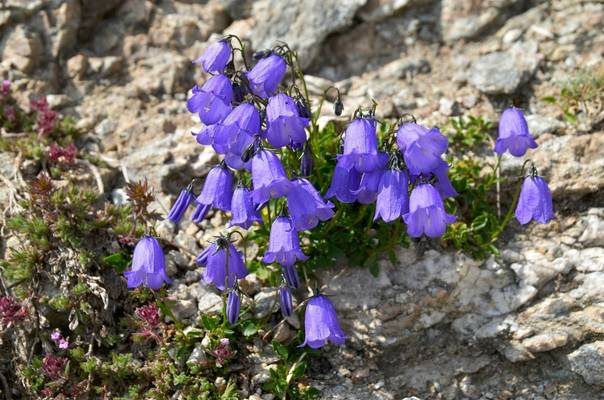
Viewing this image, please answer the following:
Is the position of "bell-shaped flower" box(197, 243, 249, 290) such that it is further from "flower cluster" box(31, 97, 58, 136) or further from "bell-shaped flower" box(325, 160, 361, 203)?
"flower cluster" box(31, 97, 58, 136)

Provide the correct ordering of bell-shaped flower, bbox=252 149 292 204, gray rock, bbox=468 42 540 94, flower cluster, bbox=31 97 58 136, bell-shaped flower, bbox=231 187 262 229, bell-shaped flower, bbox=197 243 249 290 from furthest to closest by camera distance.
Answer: gray rock, bbox=468 42 540 94 < flower cluster, bbox=31 97 58 136 < bell-shaped flower, bbox=197 243 249 290 < bell-shaped flower, bbox=231 187 262 229 < bell-shaped flower, bbox=252 149 292 204

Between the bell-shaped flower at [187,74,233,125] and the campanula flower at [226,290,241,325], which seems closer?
the bell-shaped flower at [187,74,233,125]

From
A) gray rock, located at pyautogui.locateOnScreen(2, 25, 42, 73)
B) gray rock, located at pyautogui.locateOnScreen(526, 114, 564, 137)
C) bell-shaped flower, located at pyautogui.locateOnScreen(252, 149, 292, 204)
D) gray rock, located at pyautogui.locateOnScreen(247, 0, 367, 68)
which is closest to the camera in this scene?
bell-shaped flower, located at pyautogui.locateOnScreen(252, 149, 292, 204)

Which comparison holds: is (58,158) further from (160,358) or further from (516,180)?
(516,180)

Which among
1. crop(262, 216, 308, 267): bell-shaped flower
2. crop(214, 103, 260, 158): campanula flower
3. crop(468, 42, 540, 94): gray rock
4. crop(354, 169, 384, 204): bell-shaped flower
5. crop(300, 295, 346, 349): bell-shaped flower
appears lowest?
crop(300, 295, 346, 349): bell-shaped flower

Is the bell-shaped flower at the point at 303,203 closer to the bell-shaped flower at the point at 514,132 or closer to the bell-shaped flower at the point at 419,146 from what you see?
the bell-shaped flower at the point at 419,146

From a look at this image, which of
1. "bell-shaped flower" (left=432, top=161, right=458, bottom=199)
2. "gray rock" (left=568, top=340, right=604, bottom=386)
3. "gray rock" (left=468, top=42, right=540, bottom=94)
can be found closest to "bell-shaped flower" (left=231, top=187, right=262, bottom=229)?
"bell-shaped flower" (left=432, top=161, right=458, bottom=199)

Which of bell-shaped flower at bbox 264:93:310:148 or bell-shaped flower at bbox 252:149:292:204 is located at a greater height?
bell-shaped flower at bbox 264:93:310:148
